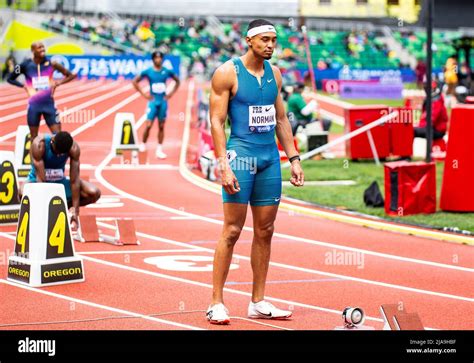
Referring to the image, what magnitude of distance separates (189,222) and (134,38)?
62.3 metres

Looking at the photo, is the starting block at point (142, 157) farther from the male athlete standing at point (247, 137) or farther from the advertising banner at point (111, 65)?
the advertising banner at point (111, 65)

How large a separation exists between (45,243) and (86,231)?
249 cm

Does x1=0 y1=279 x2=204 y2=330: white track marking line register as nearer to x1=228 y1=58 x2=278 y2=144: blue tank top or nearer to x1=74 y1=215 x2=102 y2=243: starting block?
x1=228 y1=58 x2=278 y2=144: blue tank top

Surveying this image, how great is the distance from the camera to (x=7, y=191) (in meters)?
13.5

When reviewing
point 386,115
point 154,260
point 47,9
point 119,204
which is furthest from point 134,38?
point 154,260

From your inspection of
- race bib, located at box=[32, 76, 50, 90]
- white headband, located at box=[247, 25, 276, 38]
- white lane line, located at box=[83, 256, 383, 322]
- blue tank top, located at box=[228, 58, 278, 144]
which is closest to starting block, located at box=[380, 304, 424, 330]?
white lane line, located at box=[83, 256, 383, 322]

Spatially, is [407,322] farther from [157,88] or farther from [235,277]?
[157,88]

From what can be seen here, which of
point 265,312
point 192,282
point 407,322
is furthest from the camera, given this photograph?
point 192,282

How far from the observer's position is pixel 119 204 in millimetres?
15891

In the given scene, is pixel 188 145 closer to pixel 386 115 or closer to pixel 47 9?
pixel 386 115

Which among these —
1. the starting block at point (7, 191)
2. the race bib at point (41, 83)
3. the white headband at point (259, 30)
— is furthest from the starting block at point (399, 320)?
the race bib at point (41, 83)

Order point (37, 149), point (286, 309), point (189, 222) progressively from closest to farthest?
point (286, 309), point (37, 149), point (189, 222)

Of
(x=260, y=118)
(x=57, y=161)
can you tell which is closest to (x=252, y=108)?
(x=260, y=118)

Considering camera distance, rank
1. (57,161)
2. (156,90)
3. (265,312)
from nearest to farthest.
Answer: (265,312)
(57,161)
(156,90)
